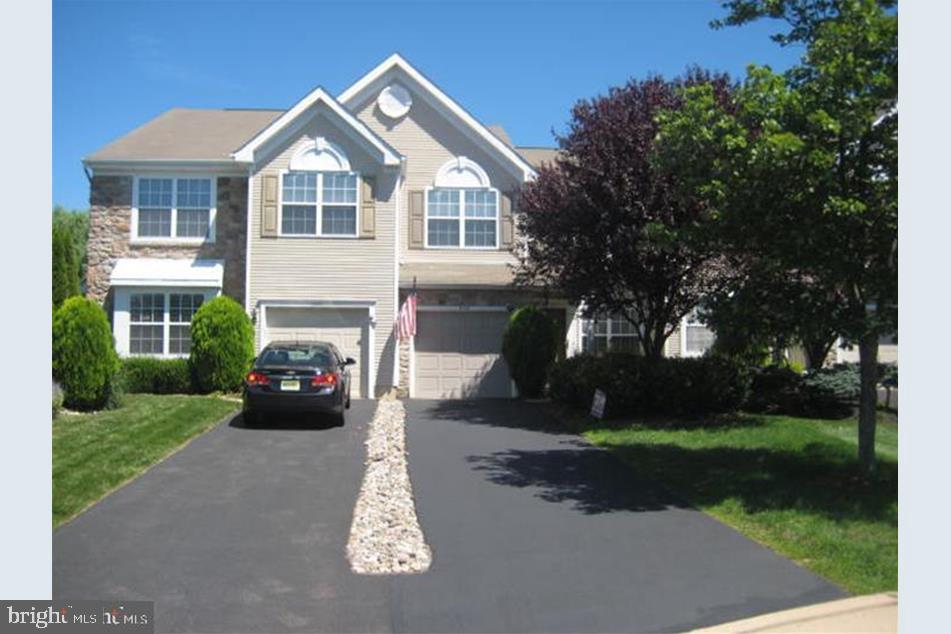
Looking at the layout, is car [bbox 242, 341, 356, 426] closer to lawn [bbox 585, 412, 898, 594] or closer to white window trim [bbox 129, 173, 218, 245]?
lawn [bbox 585, 412, 898, 594]

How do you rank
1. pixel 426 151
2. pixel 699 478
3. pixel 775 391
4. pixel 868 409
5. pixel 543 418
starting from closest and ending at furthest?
pixel 868 409
pixel 699 478
pixel 543 418
pixel 775 391
pixel 426 151

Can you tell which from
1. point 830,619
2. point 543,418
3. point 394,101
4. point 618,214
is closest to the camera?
point 830,619

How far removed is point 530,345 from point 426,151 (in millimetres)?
6097

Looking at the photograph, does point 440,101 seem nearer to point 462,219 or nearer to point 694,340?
point 462,219

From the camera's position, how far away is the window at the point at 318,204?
1942 cm

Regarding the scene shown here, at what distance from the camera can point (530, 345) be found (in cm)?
1888

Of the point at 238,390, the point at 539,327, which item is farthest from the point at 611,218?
the point at 238,390

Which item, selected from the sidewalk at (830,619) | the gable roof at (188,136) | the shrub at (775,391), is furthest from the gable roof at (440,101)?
the sidewalk at (830,619)

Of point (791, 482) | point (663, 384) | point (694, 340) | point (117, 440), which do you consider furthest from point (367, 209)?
point (791, 482)

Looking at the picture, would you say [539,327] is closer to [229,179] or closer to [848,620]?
[229,179]

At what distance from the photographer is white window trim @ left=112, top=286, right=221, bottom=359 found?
19.2 metres

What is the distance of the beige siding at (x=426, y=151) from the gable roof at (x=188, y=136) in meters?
3.51

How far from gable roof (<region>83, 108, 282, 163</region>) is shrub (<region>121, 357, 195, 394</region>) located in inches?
199

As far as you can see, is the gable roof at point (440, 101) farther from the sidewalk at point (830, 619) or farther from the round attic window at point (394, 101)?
the sidewalk at point (830, 619)
